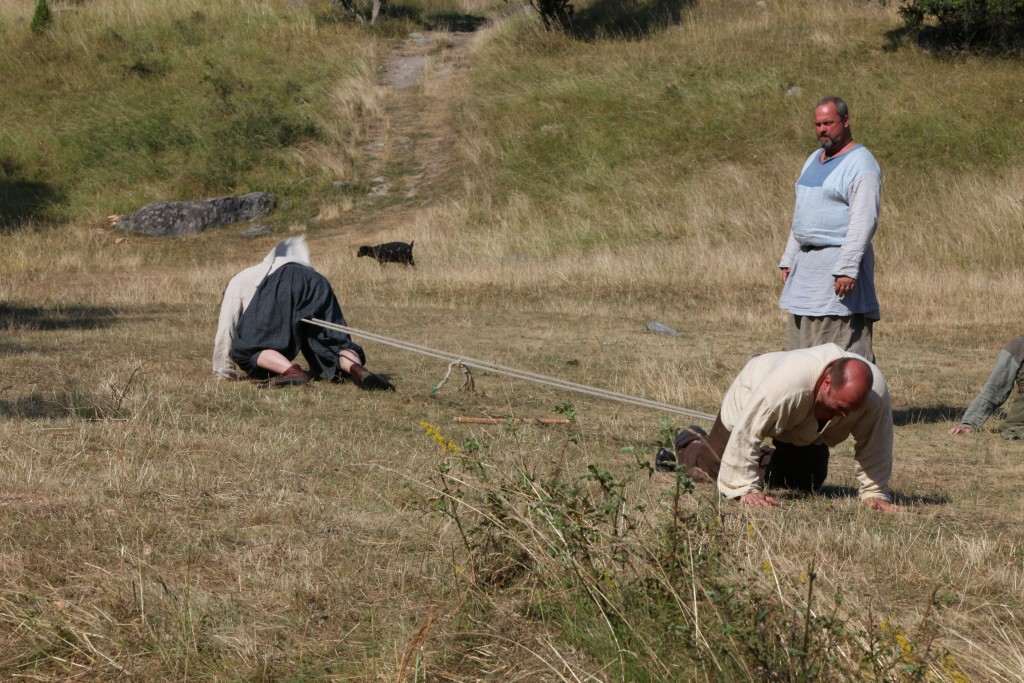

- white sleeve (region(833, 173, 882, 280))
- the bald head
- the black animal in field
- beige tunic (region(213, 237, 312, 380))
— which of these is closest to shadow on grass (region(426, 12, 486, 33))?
the black animal in field

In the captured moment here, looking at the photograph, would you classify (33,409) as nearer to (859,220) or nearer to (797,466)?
(797,466)

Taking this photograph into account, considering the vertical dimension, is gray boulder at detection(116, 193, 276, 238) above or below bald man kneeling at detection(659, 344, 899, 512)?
below

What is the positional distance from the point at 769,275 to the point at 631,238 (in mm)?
3218

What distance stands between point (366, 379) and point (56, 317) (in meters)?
5.29

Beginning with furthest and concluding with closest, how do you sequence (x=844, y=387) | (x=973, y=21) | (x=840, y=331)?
(x=973, y=21), (x=840, y=331), (x=844, y=387)

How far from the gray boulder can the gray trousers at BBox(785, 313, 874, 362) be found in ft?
51.9

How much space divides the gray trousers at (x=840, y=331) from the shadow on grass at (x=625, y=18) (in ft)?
70.7

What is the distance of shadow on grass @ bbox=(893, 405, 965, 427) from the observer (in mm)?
8562

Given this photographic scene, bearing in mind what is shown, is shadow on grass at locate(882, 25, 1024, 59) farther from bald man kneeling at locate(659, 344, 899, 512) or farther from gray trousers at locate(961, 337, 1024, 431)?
bald man kneeling at locate(659, 344, 899, 512)

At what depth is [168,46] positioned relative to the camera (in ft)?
92.3

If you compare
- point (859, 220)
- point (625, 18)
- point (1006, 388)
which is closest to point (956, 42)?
point (625, 18)

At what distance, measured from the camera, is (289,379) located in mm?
8281

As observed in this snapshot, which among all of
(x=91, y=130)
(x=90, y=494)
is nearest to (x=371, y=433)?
(x=90, y=494)

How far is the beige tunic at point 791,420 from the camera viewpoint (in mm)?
5199
